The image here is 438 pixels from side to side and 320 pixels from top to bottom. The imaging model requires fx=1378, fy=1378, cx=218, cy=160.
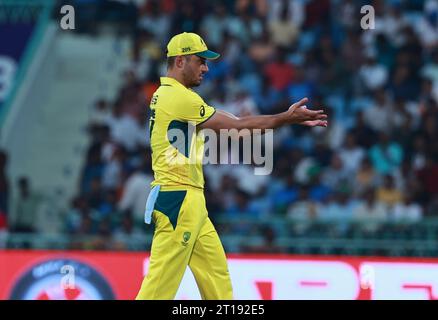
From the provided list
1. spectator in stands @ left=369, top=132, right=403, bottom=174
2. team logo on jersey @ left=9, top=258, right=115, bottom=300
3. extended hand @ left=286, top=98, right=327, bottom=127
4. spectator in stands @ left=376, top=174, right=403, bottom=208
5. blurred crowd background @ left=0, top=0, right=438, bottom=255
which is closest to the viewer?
extended hand @ left=286, top=98, right=327, bottom=127

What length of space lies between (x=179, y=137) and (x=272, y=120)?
2.21ft

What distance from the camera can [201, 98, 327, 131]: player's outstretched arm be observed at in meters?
9.20

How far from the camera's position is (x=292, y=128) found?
17094 millimetres

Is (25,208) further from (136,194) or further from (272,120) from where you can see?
(272,120)

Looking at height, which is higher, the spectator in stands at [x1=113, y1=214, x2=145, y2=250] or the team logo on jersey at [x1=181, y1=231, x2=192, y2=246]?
the team logo on jersey at [x1=181, y1=231, x2=192, y2=246]

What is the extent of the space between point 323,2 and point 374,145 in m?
2.83

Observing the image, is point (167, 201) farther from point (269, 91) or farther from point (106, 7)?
point (106, 7)

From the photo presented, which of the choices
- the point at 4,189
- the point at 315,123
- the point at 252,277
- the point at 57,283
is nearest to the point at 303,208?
the point at 4,189

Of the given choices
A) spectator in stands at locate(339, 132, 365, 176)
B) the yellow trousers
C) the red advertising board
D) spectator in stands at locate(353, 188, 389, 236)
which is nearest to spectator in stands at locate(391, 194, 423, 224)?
spectator in stands at locate(353, 188, 389, 236)

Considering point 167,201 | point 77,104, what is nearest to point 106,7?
point 77,104

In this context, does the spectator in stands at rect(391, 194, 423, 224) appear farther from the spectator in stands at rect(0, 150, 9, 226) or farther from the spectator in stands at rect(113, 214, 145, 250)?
the spectator in stands at rect(0, 150, 9, 226)

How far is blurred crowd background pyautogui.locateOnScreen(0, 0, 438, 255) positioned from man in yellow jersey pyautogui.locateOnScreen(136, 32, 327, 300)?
511cm

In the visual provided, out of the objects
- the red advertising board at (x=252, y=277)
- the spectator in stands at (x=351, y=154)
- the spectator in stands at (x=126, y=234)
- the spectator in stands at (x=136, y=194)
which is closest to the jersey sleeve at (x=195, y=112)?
the red advertising board at (x=252, y=277)

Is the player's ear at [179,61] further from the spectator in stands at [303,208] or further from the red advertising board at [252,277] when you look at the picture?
the spectator in stands at [303,208]
